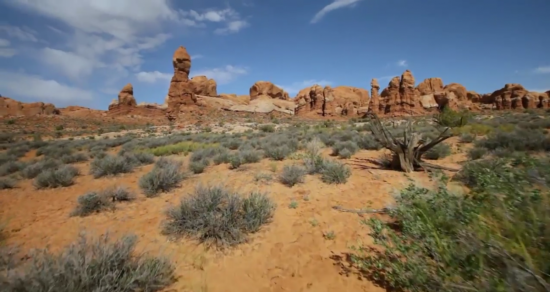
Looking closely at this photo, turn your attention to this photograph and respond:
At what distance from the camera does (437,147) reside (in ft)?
27.1

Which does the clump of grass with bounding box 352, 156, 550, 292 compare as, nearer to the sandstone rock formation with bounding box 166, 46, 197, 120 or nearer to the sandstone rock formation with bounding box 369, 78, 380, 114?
the sandstone rock formation with bounding box 166, 46, 197, 120

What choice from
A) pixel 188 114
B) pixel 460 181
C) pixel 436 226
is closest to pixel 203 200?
pixel 436 226

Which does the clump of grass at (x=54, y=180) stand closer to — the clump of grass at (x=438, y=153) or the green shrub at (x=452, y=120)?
the clump of grass at (x=438, y=153)

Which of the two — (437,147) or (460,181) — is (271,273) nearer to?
(460,181)

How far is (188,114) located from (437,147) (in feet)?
131

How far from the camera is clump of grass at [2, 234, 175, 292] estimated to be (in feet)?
6.73

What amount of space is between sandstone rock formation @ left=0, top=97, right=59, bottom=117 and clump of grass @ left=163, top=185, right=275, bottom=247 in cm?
7107

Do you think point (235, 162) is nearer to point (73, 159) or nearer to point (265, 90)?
point (73, 159)

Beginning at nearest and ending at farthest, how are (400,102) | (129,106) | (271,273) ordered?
(271,273) < (400,102) < (129,106)

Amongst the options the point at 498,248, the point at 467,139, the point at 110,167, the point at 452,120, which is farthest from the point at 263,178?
the point at 452,120

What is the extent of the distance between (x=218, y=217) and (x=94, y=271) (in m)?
1.76

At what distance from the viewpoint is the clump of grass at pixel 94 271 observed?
205 cm

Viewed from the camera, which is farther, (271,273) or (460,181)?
(460,181)

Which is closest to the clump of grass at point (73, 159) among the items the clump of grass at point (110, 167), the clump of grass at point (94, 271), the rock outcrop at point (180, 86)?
the clump of grass at point (110, 167)
